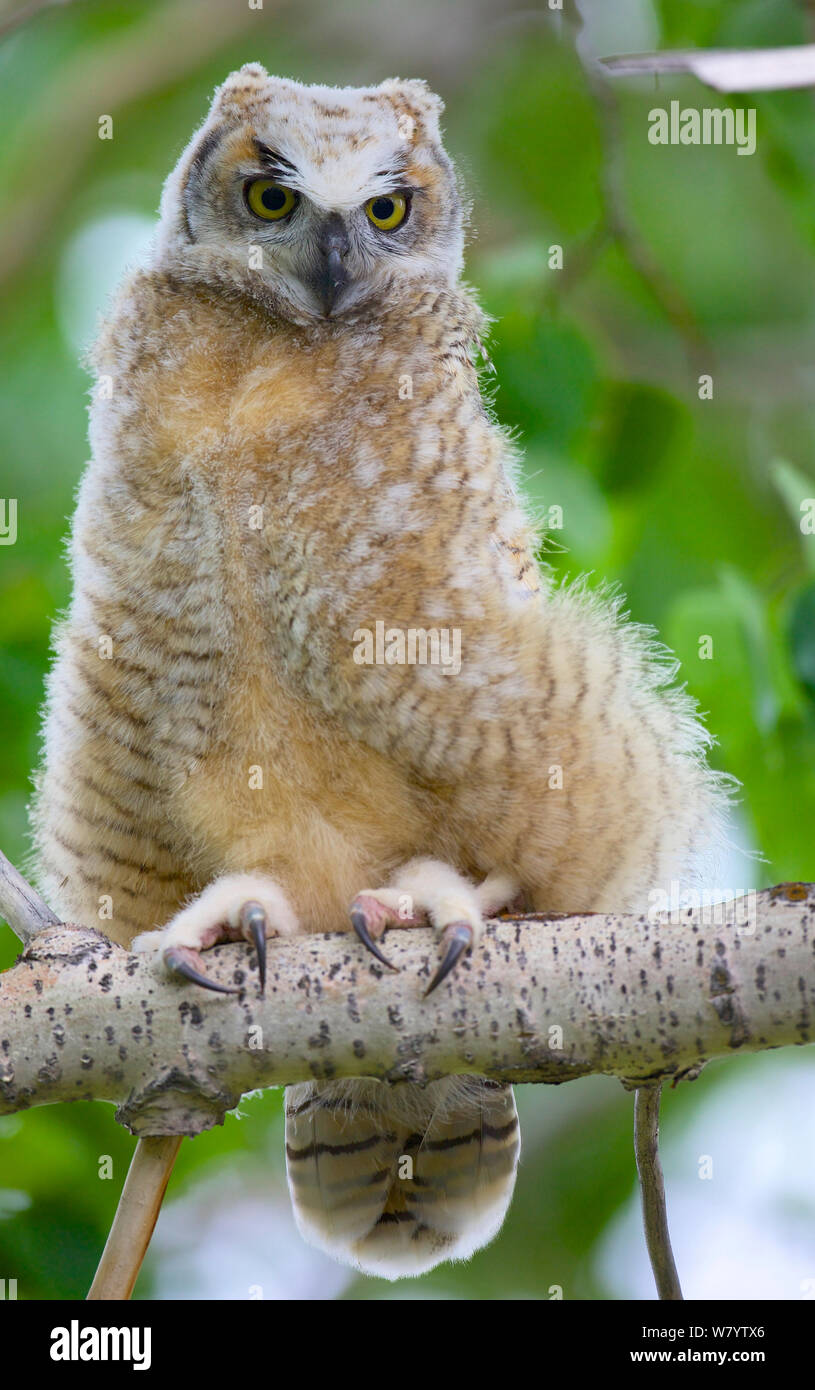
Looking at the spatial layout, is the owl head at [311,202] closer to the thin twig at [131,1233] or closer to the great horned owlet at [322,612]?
the great horned owlet at [322,612]

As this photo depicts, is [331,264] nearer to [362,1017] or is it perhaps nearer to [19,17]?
[362,1017]

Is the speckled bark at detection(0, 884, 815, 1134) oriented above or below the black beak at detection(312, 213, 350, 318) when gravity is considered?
below

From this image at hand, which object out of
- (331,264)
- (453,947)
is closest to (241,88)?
(331,264)

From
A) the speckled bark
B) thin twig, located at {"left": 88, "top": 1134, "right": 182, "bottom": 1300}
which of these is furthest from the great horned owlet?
thin twig, located at {"left": 88, "top": 1134, "right": 182, "bottom": 1300}

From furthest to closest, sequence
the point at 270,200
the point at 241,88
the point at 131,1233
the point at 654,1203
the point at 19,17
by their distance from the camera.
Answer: the point at 19,17 → the point at 241,88 → the point at 270,200 → the point at 654,1203 → the point at 131,1233

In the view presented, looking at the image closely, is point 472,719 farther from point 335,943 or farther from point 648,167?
point 648,167

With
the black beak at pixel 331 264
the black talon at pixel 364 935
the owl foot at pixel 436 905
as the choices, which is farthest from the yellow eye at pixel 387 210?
the black talon at pixel 364 935

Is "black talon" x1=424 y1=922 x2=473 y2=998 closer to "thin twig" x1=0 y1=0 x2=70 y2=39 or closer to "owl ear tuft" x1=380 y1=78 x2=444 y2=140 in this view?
"owl ear tuft" x1=380 y1=78 x2=444 y2=140
